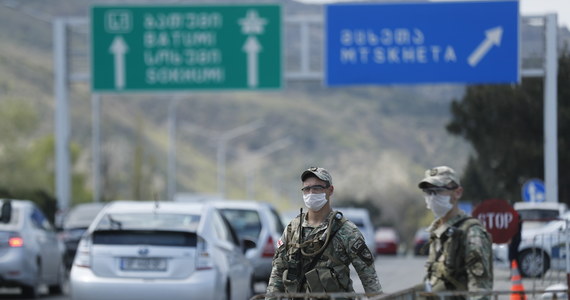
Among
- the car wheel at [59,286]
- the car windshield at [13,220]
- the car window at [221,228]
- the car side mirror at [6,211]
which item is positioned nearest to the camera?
the car window at [221,228]

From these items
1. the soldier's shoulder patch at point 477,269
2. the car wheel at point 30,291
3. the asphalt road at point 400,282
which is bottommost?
the asphalt road at point 400,282

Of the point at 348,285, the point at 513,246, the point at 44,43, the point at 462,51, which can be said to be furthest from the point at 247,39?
the point at 44,43

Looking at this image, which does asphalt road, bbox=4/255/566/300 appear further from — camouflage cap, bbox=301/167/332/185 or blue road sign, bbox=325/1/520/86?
camouflage cap, bbox=301/167/332/185

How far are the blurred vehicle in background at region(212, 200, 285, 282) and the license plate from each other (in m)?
6.15

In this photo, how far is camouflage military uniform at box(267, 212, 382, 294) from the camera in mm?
8031

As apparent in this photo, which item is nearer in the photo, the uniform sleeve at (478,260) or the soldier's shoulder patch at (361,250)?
the uniform sleeve at (478,260)

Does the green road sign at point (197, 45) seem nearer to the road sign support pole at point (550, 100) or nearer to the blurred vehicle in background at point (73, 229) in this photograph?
the blurred vehicle in background at point (73, 229)

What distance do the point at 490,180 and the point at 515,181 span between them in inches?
41.0

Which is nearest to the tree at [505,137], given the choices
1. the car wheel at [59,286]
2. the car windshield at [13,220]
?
the car wheel at [59,286]

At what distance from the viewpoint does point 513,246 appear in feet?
52.3

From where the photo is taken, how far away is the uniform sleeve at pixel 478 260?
7.61 metres

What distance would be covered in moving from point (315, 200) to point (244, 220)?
13.9 m

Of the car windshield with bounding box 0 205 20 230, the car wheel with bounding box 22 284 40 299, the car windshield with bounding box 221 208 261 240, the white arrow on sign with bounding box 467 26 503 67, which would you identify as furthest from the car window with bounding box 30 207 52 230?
the white arrow on sign with bounding box 467 26 503 67

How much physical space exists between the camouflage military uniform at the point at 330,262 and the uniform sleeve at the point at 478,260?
63 cm
